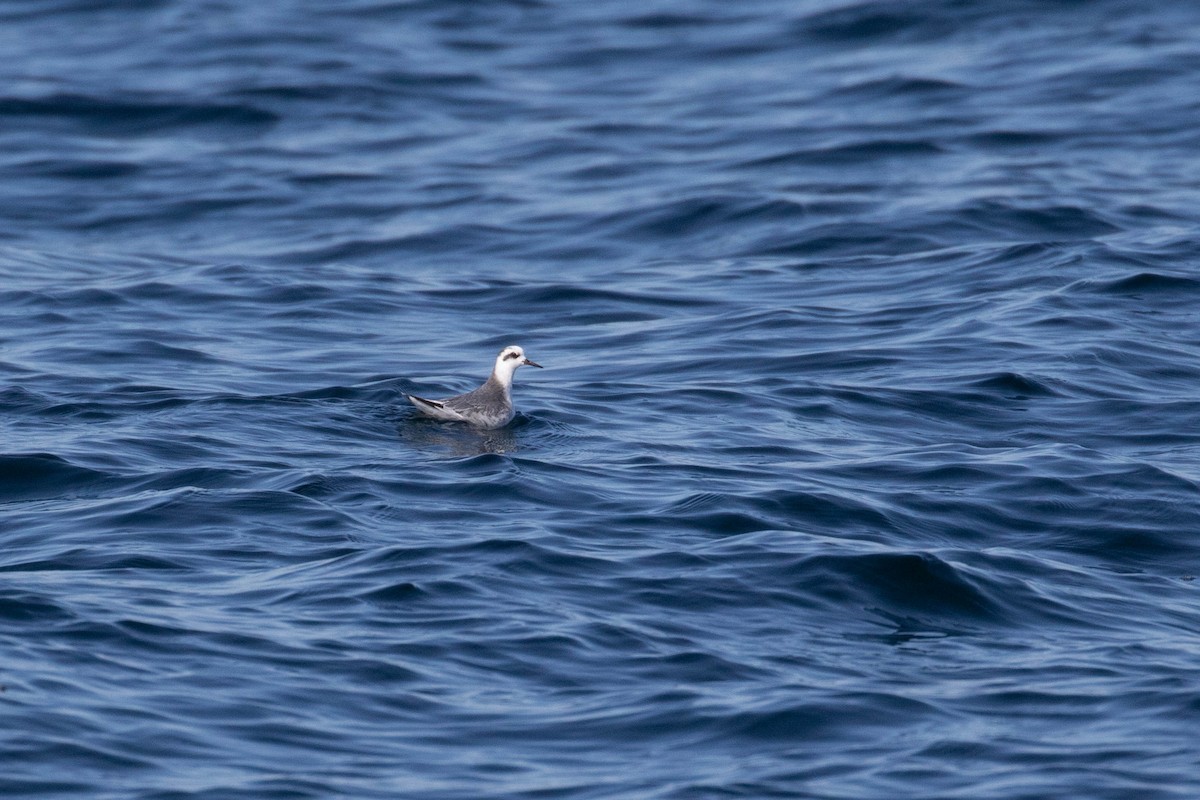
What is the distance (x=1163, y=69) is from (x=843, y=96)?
5.06 meters

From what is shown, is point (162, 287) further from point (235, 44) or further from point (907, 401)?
point (235, 44)

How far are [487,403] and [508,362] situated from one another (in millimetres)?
611

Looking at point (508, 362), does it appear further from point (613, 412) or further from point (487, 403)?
point (613, 412)

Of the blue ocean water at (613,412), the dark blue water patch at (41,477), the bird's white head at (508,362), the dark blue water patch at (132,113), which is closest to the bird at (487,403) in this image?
the bird's white head at (508,362)

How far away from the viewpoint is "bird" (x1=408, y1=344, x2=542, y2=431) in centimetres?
1447

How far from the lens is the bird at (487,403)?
14469 mm

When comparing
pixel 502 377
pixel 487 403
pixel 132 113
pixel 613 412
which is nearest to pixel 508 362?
pixel 502 377

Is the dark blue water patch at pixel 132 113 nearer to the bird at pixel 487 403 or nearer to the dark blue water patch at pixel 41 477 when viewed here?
the bird at pixel 487 403

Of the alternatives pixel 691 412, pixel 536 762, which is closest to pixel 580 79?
pixel 691 412

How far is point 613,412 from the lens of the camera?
595 inches

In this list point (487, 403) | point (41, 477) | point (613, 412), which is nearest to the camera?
point (41, 477)

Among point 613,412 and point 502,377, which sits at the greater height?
point 502,377

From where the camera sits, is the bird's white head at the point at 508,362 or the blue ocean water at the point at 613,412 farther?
the bird's white head at the point at 508,362

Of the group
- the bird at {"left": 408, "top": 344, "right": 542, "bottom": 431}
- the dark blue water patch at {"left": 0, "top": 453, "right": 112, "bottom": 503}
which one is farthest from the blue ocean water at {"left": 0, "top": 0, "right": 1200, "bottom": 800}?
the bird at {"left": 408, "top": 344, "right": 542, "bottom": 431}
